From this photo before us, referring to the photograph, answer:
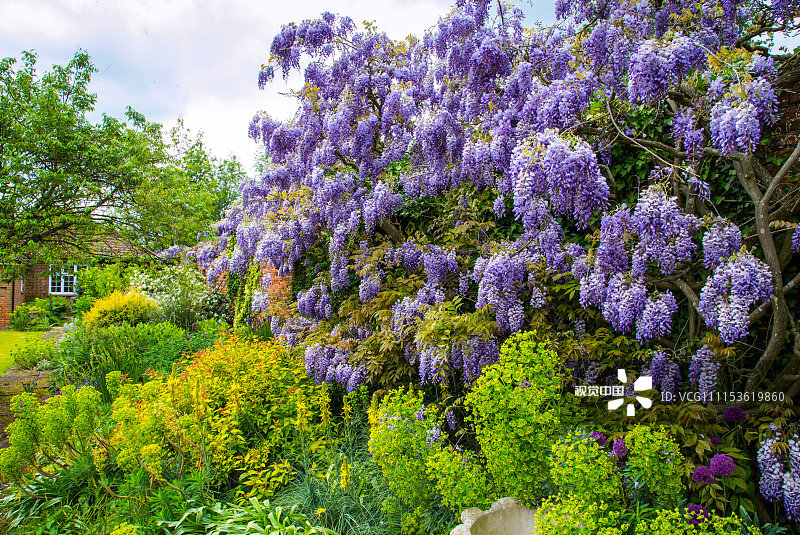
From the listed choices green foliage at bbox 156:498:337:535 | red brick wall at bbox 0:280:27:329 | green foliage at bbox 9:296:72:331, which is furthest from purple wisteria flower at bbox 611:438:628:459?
red brick wall at bbox 0:280:27:329

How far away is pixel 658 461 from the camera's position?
6.64ft

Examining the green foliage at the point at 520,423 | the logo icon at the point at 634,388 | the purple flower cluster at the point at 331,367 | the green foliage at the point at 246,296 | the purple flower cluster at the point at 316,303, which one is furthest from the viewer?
the green foliage at the point at 246,296

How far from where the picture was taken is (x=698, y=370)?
2.74m

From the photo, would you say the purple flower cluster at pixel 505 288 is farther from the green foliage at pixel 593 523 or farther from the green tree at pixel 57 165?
the green tree at pixel 57 165

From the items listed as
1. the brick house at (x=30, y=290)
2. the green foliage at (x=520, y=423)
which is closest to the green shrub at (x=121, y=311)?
the brick house at (x=30, y=290)

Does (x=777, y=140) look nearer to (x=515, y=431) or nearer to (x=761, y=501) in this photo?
(x=761, y=501)

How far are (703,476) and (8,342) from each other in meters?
15.7

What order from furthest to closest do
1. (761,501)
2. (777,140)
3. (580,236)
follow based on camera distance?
(580,236) < (777,140) < (761,501)

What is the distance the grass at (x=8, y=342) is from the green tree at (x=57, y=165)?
1.66m

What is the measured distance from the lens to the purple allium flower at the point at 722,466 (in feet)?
6.95

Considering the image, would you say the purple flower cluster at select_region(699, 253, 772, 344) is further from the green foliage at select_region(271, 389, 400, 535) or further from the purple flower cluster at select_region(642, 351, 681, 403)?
the green foliage at select_region(271, 389, 400, 535)

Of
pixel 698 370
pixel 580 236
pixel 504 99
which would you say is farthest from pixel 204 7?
pixel 698 370

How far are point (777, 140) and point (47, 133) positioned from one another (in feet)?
34.1

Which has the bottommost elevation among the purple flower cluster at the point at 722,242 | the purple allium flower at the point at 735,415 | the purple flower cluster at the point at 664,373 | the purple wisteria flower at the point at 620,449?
the purple wisteria flower at the point at 620,449
